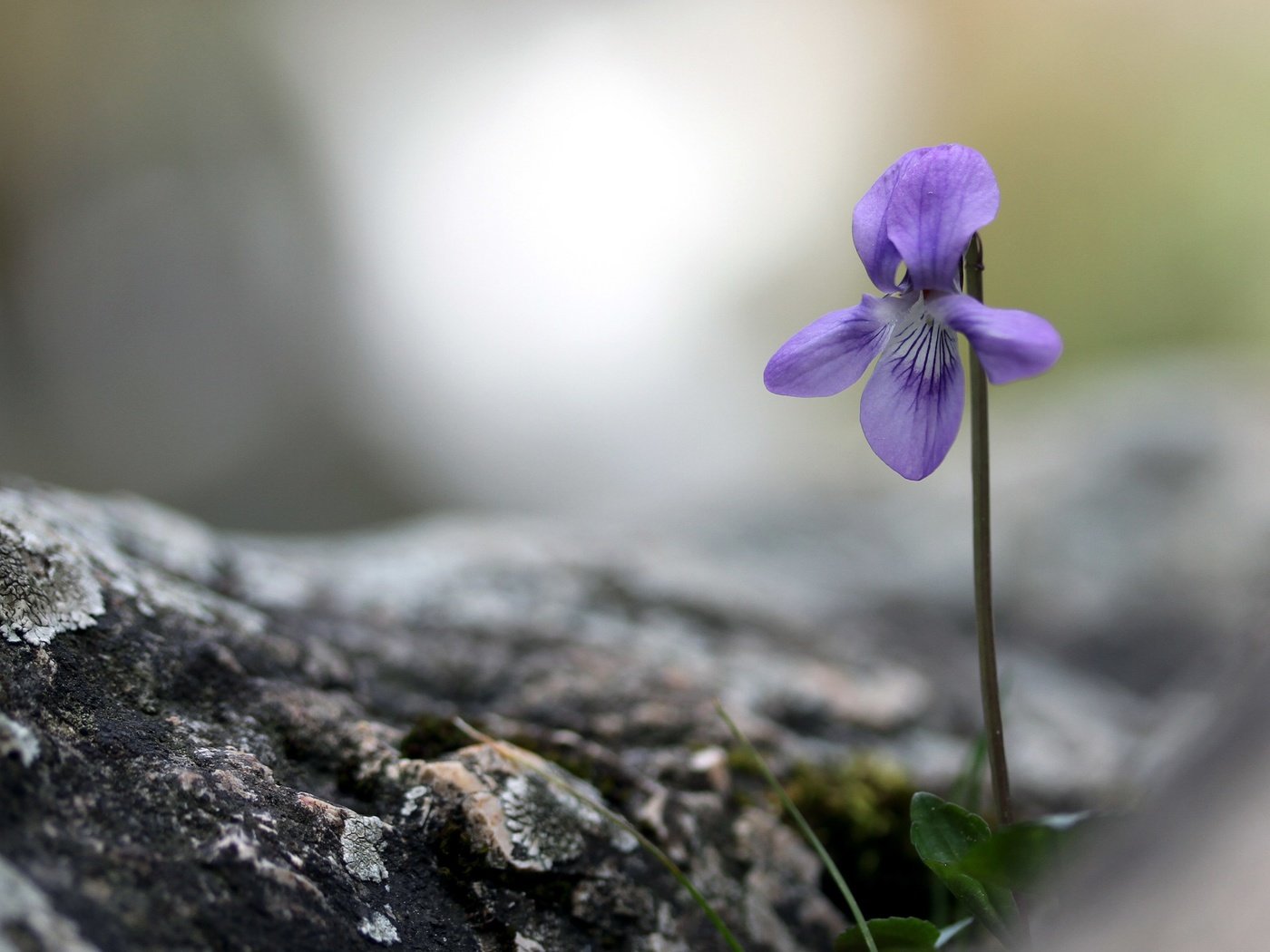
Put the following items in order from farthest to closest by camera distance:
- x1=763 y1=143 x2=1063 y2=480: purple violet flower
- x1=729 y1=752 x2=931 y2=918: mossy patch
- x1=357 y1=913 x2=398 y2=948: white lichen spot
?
x1=729 y1=752 x2=931 y2=918: mossy patch, x1=763 y1=143 x2=1063 y2=480: purple violet flower, x1=357 y1=913 x2=398 y2=948: white lichen spot

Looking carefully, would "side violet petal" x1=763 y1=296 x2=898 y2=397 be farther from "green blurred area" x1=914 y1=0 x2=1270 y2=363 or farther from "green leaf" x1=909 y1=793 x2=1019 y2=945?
"green blurred area" x1=914 y1=0 x2=1270 y2=363

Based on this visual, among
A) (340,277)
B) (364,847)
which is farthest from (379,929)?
(340,277)

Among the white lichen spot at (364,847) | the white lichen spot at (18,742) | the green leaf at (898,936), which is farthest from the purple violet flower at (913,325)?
the white lichen spot at (18,742)

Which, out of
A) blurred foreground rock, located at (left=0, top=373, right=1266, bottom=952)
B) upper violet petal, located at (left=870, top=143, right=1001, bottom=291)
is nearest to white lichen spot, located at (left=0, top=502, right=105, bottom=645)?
blurred foreground rock, located at (left=0, top=373, right=1266, bottom=952)

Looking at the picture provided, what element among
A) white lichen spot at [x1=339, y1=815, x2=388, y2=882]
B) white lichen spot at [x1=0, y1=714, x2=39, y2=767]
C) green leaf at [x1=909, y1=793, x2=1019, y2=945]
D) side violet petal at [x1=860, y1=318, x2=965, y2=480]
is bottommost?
white lichen spot at [x1=339, y1=815, x2=388, y2=882]

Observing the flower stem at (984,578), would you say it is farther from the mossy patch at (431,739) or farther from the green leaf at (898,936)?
the mossy patch at (431,739)

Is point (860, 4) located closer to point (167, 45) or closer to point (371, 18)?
point (371, 18)

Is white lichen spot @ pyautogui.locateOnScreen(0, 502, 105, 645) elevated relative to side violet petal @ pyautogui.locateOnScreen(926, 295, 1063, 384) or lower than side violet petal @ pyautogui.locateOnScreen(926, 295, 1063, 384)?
lower
